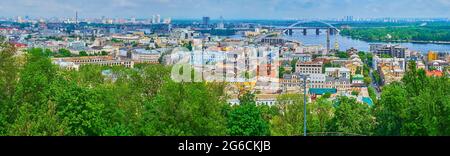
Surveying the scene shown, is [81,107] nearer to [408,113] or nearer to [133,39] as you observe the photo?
[408,113]

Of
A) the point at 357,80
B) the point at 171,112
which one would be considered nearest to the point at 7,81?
the point at 171,112

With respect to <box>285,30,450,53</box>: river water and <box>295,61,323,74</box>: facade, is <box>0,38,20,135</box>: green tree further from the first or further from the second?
<box>285,30,450,53</box>: river water

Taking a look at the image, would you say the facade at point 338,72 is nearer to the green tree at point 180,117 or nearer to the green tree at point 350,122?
the green tree at point 350,122

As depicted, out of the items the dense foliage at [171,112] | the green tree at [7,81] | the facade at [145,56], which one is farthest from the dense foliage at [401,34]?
the green tree at [7,81]

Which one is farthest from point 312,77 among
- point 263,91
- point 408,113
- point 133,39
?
point 133,39


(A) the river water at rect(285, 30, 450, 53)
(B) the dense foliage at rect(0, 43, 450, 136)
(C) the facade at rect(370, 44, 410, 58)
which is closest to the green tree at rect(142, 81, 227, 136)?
(B) the dense foliage at rect(0, 43, 450, 136)

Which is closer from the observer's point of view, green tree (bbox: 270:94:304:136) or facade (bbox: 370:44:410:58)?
green tree (bbox: 270:94:304:136)

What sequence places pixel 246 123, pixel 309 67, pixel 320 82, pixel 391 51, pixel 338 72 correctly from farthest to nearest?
pixel 391 51
pixel 309 67
pixel 338 72
pixel 320 82
pixel 246 123

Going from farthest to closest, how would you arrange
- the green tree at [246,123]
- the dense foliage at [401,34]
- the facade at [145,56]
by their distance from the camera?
the dense foliage at [401,34], the facade at [145,56], the green tree at [246,123]

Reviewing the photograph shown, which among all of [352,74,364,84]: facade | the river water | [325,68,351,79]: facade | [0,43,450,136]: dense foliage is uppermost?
the river water

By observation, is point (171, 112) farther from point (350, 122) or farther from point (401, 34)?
point (401, 34)

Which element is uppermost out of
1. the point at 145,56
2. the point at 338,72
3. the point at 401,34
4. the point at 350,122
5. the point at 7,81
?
the point at 401,34

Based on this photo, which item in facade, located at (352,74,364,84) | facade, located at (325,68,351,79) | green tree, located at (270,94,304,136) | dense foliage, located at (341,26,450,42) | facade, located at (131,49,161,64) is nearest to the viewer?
green tree, located at (270,94,304,136)
